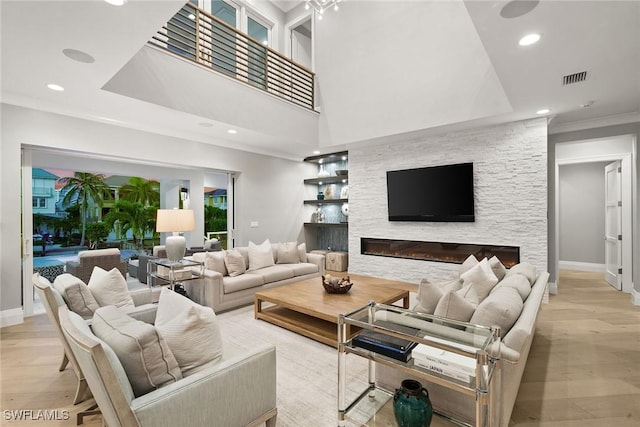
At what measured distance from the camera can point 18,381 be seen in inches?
94.7

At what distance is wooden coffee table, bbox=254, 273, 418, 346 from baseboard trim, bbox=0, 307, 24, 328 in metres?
2.88

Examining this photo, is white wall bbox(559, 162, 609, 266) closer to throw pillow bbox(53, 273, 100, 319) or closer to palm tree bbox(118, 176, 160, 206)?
throw pillow bbox(53, 273, 100, 319)

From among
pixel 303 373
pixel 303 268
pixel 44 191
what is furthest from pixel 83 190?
pixel 303 373

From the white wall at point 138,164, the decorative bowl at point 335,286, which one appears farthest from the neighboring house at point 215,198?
the decorative bowl at point 335,286

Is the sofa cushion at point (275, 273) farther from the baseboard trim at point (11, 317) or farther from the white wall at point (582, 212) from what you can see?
the white wall at point (582, 212)

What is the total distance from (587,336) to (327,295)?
2.83 m

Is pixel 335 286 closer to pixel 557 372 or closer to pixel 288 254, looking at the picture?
pixel 288 254

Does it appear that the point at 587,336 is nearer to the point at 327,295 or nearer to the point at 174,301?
the point at 327,295

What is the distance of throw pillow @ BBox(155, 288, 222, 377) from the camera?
153 centimetres

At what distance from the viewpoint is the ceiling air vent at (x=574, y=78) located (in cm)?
313

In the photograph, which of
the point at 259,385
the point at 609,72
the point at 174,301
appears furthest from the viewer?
the point at 609,72

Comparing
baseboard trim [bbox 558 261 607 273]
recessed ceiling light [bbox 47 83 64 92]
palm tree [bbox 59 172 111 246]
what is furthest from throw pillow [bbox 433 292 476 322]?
palm tree [bbox 59 172 111 246]

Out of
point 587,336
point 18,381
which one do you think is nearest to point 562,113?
point 587,336

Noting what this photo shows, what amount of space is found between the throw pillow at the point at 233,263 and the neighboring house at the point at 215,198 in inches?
138
